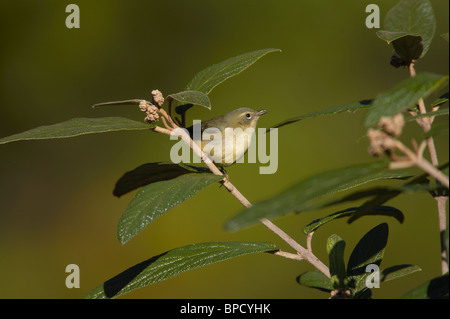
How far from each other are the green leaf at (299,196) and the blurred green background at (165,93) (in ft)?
7.83

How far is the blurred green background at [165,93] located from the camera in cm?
321

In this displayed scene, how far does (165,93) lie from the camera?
3383mm

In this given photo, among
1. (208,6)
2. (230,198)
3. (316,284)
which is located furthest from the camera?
(208,6)

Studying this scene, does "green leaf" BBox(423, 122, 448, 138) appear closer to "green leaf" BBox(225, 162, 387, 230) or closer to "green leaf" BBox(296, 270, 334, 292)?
"green leaf" BBox(225, 162, 387, 230)

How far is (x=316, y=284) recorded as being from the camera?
45.8 inches

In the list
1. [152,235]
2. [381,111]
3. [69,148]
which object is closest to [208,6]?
[69,148]

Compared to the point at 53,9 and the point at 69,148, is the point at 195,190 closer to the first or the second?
the point at 69,148

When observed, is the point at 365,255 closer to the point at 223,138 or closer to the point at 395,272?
the point at 395,272

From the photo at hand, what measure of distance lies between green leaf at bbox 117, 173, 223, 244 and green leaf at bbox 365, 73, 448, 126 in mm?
357

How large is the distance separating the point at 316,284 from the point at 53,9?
3035mm

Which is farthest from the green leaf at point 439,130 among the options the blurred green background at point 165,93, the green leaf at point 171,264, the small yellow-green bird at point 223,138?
the blurred green background at point 165,93

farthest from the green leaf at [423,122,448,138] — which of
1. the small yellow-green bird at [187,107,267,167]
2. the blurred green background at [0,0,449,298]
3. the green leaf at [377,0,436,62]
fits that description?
the blurred green background at [0,0,449,298]

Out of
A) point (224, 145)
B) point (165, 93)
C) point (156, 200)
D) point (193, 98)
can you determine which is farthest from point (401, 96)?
point (165, 93)

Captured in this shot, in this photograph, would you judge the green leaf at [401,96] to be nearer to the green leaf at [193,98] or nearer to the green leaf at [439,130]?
the green leaf at [439,130]
